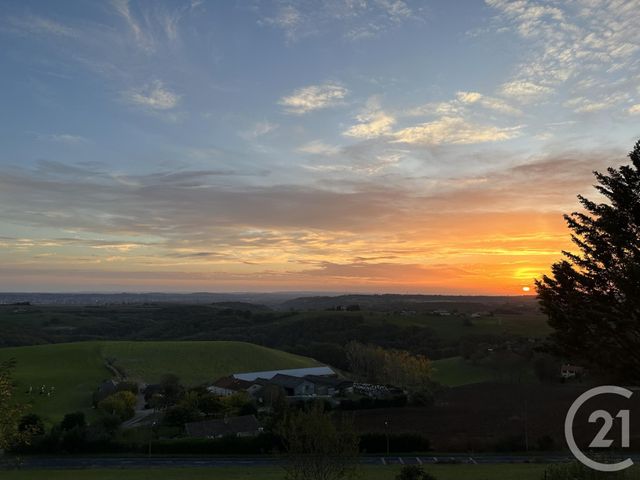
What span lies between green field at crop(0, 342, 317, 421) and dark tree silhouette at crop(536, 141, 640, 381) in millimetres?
62506

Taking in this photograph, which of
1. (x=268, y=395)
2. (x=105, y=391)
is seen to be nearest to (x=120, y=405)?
(x=105, y=391)

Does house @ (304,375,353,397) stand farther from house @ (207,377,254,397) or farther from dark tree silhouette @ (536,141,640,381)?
dark tree silhouette @ (536,141,640,381)

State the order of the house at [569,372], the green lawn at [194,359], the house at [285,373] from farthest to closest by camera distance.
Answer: the green lawn at [194,359] → the house at [285,373] → the house at [569,372]

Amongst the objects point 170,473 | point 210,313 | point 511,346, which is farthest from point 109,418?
→ point 210,313

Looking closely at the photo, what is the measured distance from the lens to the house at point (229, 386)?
222 feet

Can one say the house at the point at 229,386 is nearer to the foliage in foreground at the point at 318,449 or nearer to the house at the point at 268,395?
the house at the point at 268,395

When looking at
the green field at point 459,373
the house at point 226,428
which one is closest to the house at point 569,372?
the green field at point 459,373

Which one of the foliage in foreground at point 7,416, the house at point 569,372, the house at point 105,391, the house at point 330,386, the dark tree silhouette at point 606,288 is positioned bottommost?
the house at point 330,386

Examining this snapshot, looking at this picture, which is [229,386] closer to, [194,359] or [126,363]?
[194,359]

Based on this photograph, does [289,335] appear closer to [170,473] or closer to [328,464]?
[170,473]

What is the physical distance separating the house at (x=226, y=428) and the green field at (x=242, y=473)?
11105 millimetres

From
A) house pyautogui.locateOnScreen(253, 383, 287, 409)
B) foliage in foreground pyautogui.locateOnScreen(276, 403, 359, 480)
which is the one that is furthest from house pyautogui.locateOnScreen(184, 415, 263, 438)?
foliage in foreground pyautogui.locateOnScreen(276, 403, 359, 480)

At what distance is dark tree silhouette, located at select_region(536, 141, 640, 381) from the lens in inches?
488

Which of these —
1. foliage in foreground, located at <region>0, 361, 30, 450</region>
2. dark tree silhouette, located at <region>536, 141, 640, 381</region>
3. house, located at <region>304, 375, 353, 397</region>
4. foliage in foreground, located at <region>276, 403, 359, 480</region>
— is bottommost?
house, located at <region>304, 375, 353, 397</region>
